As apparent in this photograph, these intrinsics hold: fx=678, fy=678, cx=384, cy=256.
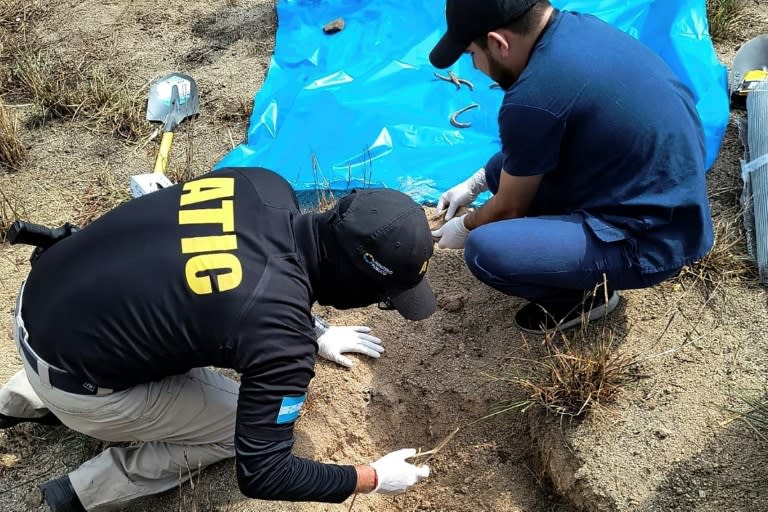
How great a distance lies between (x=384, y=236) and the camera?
5.73 ft

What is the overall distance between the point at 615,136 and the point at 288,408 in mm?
1322

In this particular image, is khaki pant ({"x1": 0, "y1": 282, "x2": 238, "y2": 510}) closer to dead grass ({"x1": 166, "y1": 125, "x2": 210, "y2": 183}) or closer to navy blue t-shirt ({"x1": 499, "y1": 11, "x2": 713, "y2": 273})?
navy blue t-shirt ({"x1": 499, "y1": 11, "x2": 713, "y2": 273})

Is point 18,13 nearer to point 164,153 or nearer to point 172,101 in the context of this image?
point 172,101

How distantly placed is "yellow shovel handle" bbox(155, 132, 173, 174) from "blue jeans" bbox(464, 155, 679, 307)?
6.21 ft

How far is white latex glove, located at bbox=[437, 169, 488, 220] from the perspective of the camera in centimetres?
304

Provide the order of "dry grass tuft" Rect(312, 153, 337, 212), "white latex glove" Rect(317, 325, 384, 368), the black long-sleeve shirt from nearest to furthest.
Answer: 1. the black long-sleeve shirt
2. "white latex glove" Rect(317, 325, 384, 368)
3. "dry grass tuft" Rect(312, 153, 337, 212)

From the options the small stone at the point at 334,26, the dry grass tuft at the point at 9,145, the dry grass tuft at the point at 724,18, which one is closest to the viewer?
the dry grass tuft at the point at 9,145

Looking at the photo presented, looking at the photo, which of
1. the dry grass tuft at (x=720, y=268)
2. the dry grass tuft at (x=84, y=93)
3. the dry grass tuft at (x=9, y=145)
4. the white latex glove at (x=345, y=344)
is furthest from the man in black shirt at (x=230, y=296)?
the dry grass tuft at (x=84, y=93)

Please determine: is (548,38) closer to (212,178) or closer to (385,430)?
(212,178)

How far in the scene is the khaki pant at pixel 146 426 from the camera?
81.7 inches

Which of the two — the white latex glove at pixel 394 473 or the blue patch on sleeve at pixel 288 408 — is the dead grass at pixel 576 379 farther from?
the blue patch on sleeve at pixel 288 408

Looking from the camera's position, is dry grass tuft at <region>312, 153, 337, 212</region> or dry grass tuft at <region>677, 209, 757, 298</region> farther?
dry grass tuft at <region>312, 153, 337, 212</region>

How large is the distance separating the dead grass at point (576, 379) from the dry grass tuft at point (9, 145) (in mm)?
3015

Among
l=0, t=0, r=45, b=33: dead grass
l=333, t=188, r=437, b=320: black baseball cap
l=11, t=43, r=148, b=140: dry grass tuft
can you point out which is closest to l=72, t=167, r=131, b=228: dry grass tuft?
l=11, t=43, r=148, b=140: dry grass tuft
